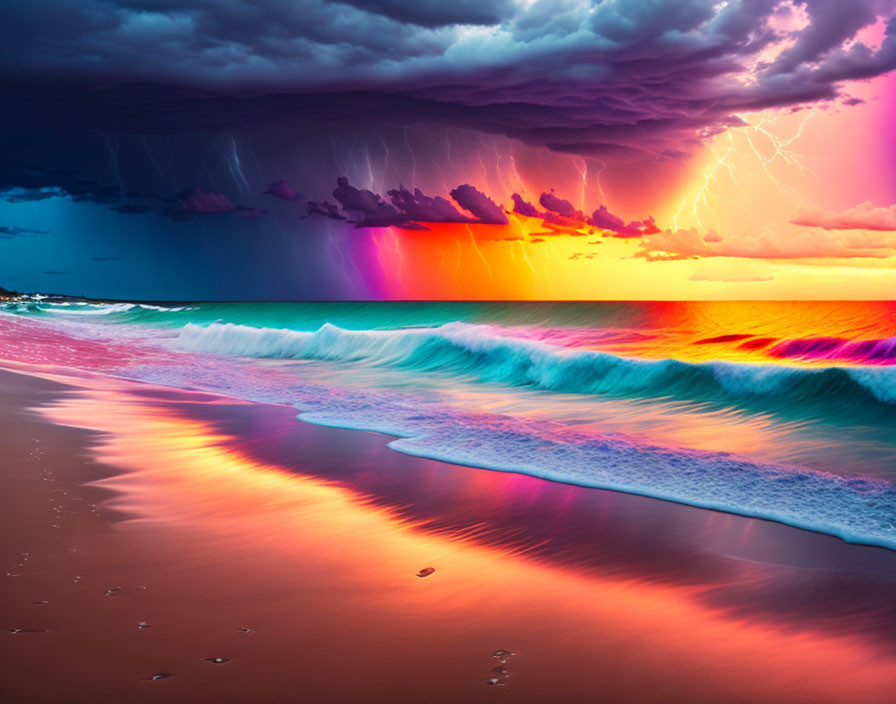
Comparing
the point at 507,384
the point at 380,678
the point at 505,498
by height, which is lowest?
the point at 507,384

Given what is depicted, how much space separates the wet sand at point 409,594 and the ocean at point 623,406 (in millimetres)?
770

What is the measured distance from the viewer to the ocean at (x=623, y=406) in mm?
5547

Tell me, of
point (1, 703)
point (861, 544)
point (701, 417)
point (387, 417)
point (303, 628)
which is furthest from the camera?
point (701, 417)

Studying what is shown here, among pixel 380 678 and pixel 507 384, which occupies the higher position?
pixel 380 678

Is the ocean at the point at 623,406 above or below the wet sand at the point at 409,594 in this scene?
below

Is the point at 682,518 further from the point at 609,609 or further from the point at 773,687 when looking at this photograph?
the point at 773,687

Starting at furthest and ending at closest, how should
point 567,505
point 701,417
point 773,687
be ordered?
1. point 701,417
2. point 567,505
3. point 773,687

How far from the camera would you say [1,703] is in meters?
2.08

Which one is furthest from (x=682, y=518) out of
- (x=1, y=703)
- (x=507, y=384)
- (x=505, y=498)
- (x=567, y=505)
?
(x=507, y=384)

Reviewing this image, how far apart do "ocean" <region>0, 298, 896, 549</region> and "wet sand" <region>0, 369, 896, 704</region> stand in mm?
770

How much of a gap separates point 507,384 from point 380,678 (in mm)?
12253

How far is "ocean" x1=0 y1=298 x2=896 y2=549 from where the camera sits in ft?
18.2

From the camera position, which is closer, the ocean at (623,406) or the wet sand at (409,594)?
the wet sand at (409,594)

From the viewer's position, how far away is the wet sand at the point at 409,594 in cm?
234
